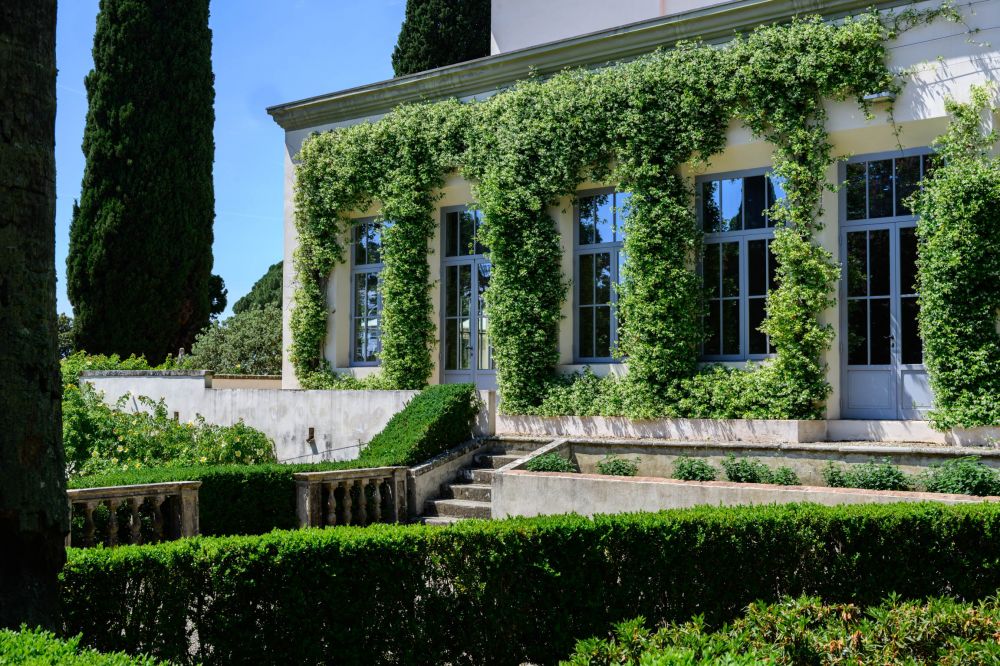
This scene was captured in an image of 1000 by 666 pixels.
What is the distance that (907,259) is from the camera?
39.4ft

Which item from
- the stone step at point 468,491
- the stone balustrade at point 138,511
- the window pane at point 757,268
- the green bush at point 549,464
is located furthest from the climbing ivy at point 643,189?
the stone balustrade at point 138,511

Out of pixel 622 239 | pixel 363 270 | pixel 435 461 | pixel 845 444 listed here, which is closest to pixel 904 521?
pixel 845 444

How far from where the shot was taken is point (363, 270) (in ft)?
55.4

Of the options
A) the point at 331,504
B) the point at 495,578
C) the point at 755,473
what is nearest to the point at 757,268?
the point at 755,473

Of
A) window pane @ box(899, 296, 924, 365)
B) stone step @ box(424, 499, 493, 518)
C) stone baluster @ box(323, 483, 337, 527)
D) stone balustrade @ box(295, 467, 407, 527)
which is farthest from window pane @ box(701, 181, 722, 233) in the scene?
stone baluster @ box(323, 483, 337, 527)

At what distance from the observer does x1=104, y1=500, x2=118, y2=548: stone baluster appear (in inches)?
333

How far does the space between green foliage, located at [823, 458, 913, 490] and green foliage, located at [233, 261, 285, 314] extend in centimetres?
2915

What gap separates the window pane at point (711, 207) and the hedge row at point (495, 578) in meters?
7.07

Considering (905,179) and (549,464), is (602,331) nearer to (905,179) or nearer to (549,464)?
(549,464)

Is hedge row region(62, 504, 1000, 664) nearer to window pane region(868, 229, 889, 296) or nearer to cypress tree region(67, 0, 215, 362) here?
window pane region(868, 229, 889, 296)

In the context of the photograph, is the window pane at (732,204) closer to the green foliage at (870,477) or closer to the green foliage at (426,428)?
the green foliage at (870,477)

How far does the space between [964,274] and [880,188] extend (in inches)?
76.3

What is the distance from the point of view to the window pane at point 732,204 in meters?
13.2

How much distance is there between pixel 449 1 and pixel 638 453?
15.4m
